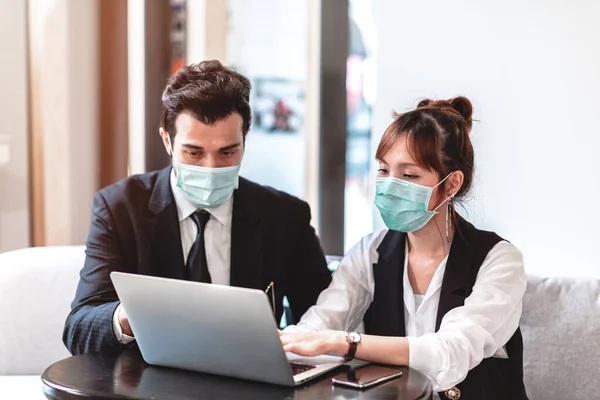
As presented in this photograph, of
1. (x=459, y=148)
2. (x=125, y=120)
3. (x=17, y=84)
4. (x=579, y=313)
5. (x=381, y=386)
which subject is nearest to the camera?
(x=381, y=386)

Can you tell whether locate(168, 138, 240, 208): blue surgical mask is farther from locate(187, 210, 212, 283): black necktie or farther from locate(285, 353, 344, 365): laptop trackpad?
locate(285, 353, 344, 365): laptop trackpad

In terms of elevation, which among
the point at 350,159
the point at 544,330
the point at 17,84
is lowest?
the point at 544,330

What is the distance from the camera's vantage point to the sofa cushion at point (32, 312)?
2338 millimetres

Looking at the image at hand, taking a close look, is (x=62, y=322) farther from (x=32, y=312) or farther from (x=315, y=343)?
(x=315, y=343)

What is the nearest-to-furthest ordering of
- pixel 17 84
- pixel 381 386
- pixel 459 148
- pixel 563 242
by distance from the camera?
pixel 381 386
pixel 459 148
pixel 563 242
pixel 17 84

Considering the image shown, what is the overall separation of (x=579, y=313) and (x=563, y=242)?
0.97 ft

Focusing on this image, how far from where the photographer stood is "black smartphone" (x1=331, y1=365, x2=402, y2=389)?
150cm

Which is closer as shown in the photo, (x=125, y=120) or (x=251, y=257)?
(x=251, y=257)

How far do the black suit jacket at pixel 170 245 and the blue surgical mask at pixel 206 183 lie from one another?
0.10 m

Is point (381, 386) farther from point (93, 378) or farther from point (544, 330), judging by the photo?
point (544, 330)

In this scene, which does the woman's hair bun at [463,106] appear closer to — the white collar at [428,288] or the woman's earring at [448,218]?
the woman's earring at [448,218]

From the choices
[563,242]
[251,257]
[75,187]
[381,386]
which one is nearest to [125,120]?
[75,187]

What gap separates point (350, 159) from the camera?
3016mm

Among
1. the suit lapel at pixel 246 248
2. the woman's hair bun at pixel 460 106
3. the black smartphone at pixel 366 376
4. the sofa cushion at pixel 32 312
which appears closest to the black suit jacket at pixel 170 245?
the suit lapel at pixel 246 248
